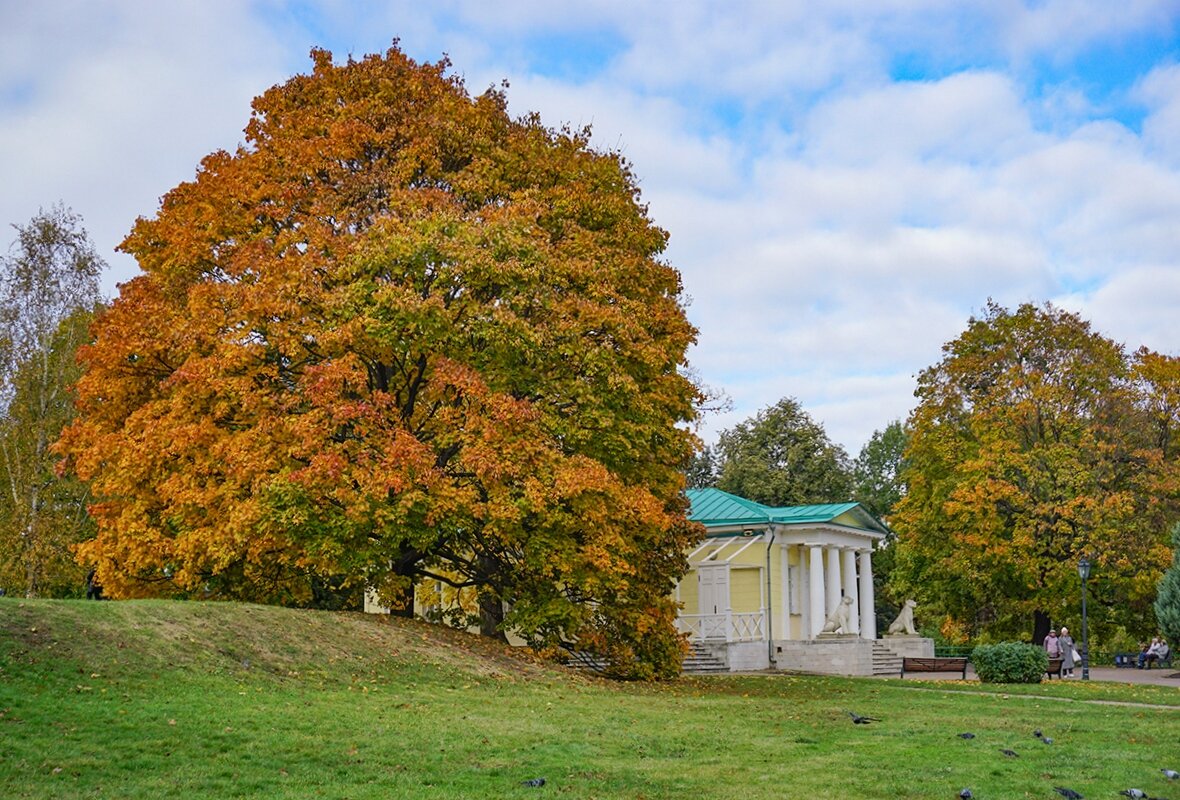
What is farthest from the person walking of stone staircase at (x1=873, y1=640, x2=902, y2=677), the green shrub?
stone staircase at (x1=873, y1=640, x2=902, y2=677)

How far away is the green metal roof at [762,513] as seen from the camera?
127 feet

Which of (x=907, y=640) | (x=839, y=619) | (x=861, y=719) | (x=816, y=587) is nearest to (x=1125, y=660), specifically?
A: (x=907, y=640)

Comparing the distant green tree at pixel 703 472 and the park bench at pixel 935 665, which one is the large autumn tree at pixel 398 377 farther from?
the distant green tree at pixel 703 472

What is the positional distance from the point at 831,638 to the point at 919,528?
7.29 meters

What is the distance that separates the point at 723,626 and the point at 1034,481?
37.5 feet

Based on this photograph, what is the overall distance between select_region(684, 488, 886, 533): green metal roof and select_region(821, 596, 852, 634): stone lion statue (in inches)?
111

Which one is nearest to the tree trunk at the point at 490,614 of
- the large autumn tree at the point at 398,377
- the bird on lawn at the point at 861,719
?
the large autumn tree at the point at 398,377

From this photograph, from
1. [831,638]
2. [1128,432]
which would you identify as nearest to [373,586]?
[831,638]

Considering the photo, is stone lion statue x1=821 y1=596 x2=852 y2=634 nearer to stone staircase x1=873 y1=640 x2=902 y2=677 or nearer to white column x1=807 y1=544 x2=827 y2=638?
white column x1=807 y1=544 x2=827 y2=638

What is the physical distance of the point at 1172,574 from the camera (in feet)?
98.3

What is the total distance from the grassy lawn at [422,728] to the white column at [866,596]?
2047 centimetres

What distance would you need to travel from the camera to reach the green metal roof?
38.7m

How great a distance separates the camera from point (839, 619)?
3669 cm

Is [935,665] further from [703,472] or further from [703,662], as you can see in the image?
[703,472]
